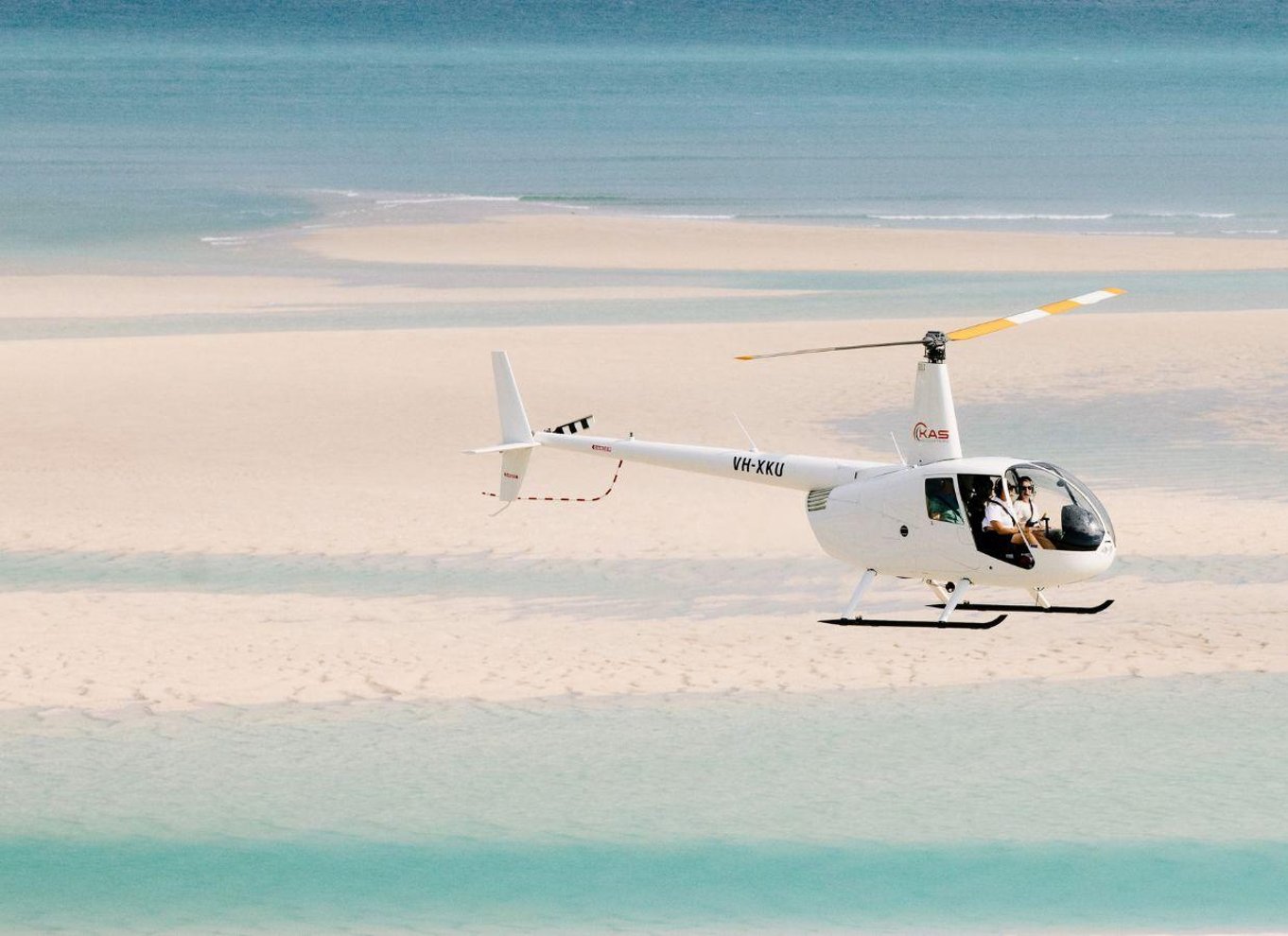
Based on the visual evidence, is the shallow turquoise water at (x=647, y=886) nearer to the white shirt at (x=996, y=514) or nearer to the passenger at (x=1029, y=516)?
the passenger at (x=1029, y=516)

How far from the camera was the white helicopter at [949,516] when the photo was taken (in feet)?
58.3

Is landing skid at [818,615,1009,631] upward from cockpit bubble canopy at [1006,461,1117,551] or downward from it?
downward

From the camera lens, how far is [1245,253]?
5550 cm

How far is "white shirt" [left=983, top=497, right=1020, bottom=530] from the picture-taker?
17969mm

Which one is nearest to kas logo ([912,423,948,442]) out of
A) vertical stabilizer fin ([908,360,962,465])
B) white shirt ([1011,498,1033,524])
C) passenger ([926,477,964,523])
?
vertical stabilizer fin ([908,360,962,465])

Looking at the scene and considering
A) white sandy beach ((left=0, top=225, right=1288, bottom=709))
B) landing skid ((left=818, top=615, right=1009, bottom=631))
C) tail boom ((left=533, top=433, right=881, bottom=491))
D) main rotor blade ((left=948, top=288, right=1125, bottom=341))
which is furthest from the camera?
white sandy beach ((left=0, top=225, right=1288, bottom=709))

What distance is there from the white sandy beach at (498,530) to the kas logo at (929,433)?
91.4 inches

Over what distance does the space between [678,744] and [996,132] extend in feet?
335

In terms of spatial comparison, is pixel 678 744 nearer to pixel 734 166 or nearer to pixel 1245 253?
pixel 1245 253

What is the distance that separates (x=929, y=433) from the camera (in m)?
18.4

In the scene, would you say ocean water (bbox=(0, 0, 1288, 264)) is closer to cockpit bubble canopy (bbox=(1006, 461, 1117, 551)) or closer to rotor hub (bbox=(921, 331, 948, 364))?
rotor hub (bbox=(921, 331, 948, 364))

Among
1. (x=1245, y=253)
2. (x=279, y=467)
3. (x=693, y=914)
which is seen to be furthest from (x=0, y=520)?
(x=1245, y=253)

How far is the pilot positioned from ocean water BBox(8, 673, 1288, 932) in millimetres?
1594

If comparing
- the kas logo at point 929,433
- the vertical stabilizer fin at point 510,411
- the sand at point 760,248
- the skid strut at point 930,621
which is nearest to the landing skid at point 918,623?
the skid strut at point 930,621
